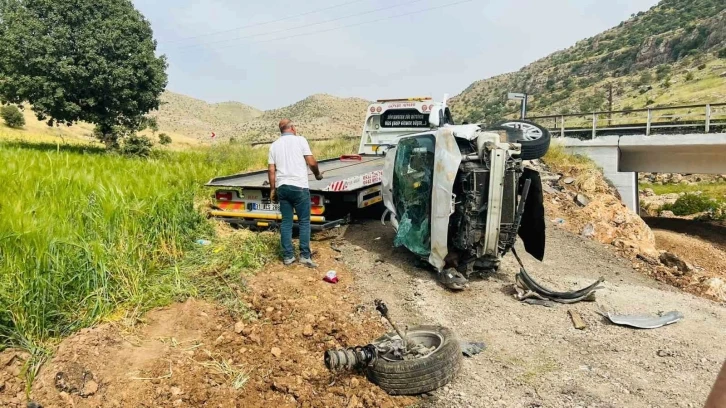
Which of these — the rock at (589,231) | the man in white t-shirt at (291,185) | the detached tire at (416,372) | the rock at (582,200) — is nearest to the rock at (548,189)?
the rock at (582,200)

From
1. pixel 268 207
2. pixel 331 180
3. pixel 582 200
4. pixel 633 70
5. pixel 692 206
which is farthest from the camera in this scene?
pixel 633 70

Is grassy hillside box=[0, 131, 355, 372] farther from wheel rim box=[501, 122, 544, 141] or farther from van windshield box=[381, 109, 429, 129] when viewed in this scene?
van windshield box=[381, 109, 429, 129]

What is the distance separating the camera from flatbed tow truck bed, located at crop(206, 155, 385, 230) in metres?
7.15

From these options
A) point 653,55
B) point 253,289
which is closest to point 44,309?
point 253,289

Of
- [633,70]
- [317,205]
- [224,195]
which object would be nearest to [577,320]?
[317,205]

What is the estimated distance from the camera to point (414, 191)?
6.22m

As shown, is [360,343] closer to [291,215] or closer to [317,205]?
[291,215]

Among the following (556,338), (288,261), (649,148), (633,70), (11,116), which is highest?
(633,70)

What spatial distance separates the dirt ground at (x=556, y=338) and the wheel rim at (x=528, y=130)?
5.89ft

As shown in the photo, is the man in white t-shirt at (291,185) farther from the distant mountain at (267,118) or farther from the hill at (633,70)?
the distant mountain at (267,118)

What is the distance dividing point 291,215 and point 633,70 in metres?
79.1

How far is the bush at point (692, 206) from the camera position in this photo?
23547 millimetres

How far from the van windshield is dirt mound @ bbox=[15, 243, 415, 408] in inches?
258

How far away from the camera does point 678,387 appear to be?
3.87 meters
